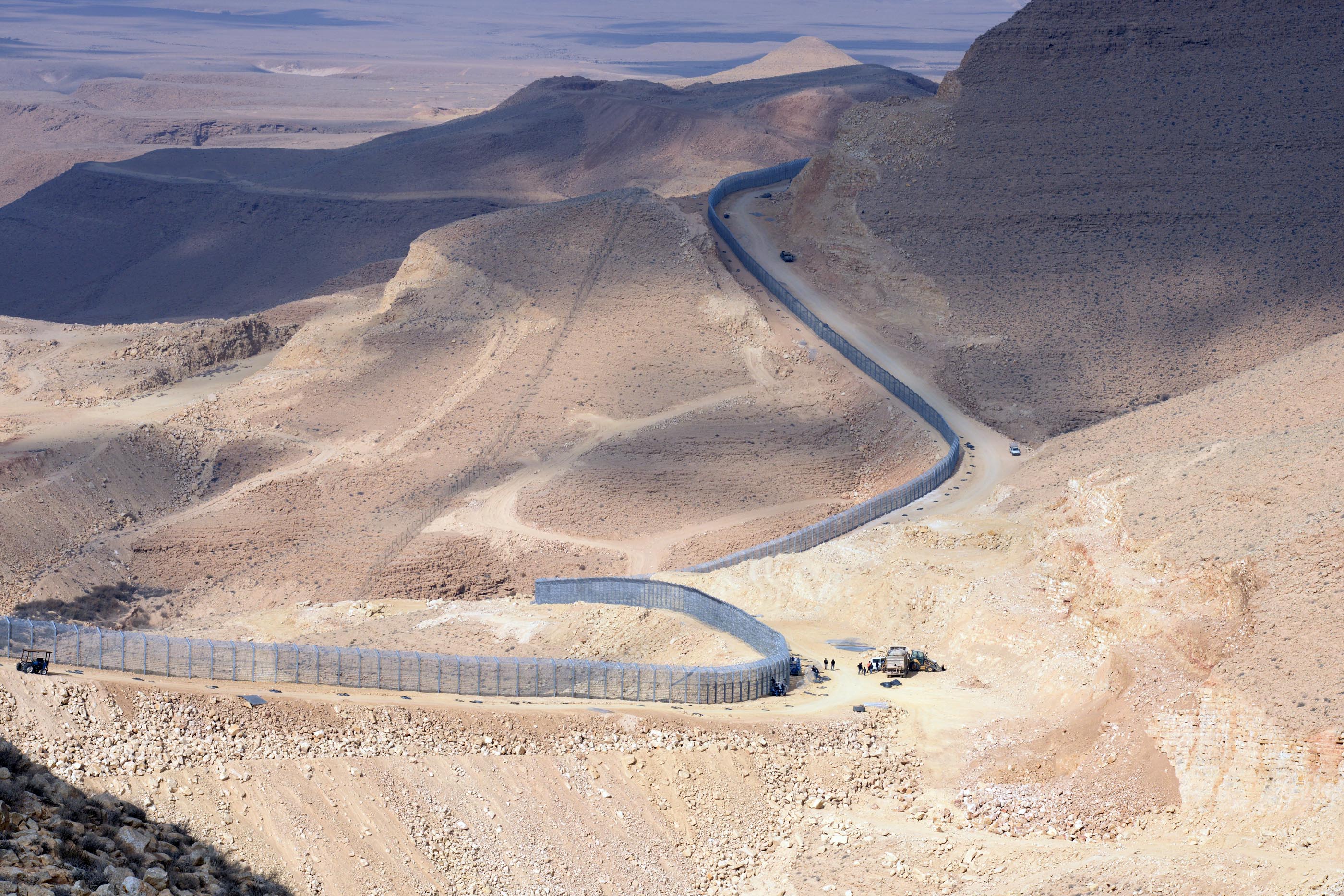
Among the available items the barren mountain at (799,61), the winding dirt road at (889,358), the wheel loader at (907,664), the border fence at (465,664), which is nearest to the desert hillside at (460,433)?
the winding dirt road at (889,358)

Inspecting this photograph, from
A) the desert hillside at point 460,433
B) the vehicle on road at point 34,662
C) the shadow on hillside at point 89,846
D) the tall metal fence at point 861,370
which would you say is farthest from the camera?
the desert hillside at point 460,433

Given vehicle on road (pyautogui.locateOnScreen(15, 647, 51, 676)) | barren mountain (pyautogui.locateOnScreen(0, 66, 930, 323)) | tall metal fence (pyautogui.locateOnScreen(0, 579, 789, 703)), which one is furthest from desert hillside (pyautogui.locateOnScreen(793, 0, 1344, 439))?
vehicle on road (pyautogui.locateOnScreen(15, 647, 51, 676))

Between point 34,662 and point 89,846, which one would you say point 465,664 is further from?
point 89,846

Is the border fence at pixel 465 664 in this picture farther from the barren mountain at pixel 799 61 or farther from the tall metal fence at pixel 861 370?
the barren mountain at pixel 799 61

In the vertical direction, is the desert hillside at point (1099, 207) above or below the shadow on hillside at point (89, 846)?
above

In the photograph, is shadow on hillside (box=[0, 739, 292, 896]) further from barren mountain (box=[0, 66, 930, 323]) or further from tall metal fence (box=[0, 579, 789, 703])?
barren mountain (box=[0, 66, 930, 323])

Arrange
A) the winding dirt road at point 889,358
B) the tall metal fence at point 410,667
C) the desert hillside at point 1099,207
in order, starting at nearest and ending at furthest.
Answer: the tall metal fence at point 410,667 → the winding dirt road at point 889,358 → the desert hillside at point 1099,207
